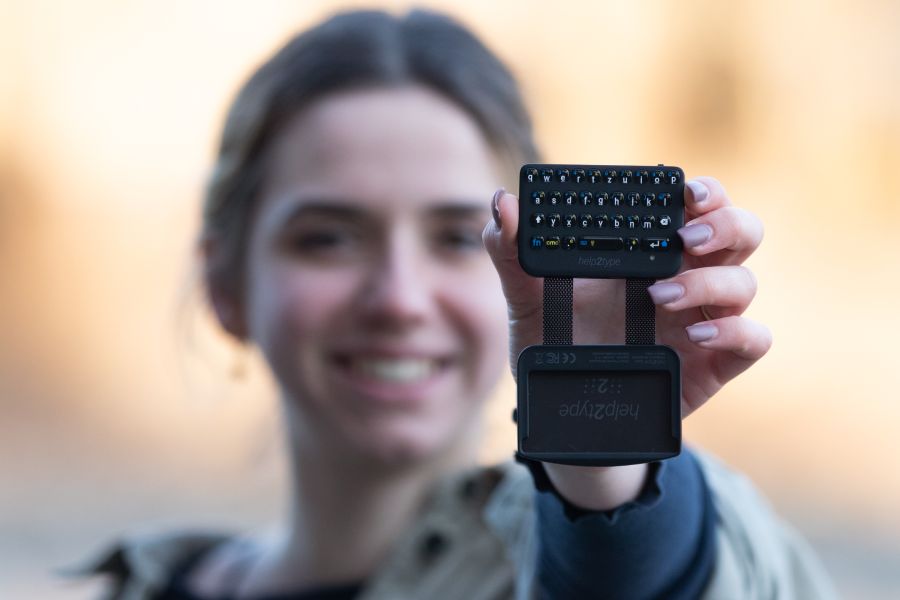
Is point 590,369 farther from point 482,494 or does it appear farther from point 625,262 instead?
point 482,494

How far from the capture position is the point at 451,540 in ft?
5.23

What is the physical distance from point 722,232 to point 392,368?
0.76 metres

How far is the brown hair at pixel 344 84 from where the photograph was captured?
5.79ft

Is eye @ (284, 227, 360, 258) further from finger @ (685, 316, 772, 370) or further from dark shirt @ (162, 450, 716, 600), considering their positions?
finger @ (685, 316, 772, 370)

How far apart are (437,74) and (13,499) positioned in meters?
5.04

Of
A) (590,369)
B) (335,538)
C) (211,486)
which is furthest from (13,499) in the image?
(590,369)

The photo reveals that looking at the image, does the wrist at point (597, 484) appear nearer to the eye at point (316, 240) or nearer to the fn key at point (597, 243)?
the fn key at point (597, 243)

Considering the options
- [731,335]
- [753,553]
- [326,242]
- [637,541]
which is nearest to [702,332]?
[731,335]

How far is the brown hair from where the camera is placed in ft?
5.79

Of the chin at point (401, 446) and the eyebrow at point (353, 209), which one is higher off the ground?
the eyebrow at point (353, 209)

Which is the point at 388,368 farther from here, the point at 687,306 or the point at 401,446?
the point at 687,306

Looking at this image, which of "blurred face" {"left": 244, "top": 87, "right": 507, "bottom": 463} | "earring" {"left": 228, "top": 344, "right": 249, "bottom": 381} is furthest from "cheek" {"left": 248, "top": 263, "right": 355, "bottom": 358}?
"earring" {"left": 228, "top": 344, "right": 249, "bottom": 381}

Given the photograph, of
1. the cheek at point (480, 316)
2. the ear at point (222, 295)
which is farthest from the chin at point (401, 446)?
the ear at point (222, 295)

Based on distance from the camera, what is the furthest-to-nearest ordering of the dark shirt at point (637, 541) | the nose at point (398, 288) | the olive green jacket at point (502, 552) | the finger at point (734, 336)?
1. the nose at point (398, 288)
2. the olive green jacket at point (502, 552)
3. the dark shirt at point (637, 541)
4. the finger at point (734, 336)
